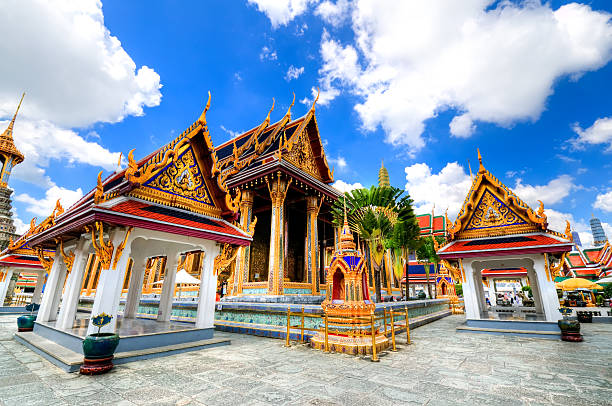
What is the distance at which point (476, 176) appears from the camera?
11.2m

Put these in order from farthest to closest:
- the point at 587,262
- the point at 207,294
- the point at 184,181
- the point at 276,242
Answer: the point at 587,262
the point at 276,242
the point at 184,181
the point at 207,294

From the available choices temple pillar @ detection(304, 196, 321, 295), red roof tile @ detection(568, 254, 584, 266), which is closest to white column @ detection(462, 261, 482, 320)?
temple pillar @ detection(304, 196, 321, 295)

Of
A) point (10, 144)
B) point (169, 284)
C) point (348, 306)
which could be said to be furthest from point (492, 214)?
point (10, 144)

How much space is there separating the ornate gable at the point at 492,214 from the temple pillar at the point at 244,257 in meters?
9.57

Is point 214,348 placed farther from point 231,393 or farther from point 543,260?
point 543,260

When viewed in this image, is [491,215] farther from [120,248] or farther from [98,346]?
[98,346]

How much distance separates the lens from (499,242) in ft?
33.0

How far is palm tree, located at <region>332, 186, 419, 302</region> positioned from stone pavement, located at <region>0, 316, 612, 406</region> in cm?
766

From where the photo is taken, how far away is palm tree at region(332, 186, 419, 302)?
14273 mm

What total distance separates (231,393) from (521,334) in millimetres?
9960

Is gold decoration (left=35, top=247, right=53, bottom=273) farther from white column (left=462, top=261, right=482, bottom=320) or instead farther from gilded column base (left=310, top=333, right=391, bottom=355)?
white column (left=462, top=261, right=482, bottom=320)

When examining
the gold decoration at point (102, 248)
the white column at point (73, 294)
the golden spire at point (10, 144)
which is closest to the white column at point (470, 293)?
the gold decoration at point (102, 248)

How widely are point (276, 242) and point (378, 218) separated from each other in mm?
5497

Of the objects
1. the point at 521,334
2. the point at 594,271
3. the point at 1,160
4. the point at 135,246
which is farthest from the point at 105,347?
the point at 594,271
